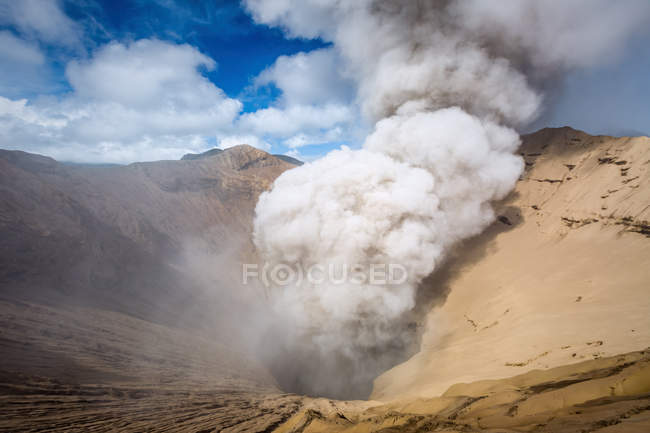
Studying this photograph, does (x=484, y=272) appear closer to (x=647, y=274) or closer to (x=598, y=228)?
(x=598, y=228)

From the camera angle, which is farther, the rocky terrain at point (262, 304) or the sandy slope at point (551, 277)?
the sandy slope at point (551, 277)

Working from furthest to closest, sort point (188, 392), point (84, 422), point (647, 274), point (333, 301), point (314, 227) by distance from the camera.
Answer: point (314, 227), point (333, 301), point (647, 274), point (188, 392), point (84, 422)

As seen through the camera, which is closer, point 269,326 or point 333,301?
point 333,301

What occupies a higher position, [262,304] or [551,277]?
[262,304]

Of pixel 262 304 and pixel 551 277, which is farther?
pixel 262 304

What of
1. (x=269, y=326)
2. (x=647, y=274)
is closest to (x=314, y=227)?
(x=269, y=326)
